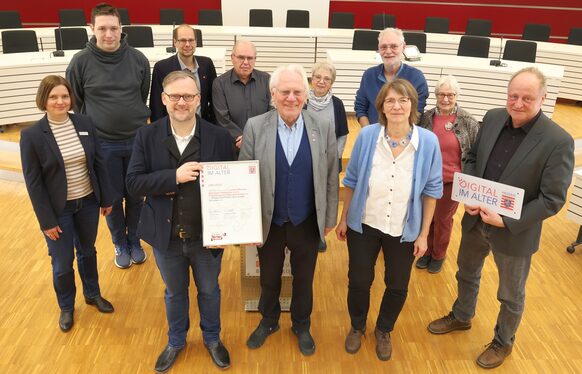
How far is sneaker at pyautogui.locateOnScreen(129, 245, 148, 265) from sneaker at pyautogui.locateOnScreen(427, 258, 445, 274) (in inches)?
92.6

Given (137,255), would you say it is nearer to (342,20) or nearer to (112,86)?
(112,86)

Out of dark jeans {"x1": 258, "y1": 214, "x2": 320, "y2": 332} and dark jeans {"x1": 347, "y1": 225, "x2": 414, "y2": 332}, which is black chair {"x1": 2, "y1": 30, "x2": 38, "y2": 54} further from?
dark jeans {"x1": 347, "y1": 225, "x2": 414, "y2": 332}

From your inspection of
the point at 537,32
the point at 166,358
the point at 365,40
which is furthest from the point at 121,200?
the point at 537,32

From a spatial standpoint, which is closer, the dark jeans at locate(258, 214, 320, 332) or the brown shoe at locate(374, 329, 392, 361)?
the dark jeans at locate(258, 214, 320, 332)

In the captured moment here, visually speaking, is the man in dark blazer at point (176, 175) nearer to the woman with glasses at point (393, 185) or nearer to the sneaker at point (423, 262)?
the woman with glasses at point (393, 185)

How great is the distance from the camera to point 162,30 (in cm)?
805

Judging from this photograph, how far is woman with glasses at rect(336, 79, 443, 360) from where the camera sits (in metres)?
2.54

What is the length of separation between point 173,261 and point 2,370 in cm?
131

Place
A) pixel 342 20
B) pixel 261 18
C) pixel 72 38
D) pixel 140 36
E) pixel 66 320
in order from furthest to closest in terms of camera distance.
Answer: pixel 342 20, pixel 261 18, pixel 140 36, pixel 72 38, pixel 66 320

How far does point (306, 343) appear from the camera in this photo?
3070 mm

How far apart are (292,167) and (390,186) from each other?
539mm

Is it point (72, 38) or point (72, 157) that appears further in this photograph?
point (72, 38)

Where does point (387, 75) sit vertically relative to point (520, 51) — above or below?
below

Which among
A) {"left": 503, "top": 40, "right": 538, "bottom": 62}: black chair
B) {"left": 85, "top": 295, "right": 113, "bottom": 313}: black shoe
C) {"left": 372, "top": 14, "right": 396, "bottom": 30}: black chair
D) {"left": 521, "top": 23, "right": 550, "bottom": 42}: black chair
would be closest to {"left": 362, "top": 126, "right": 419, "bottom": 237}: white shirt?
{"left": 85, "top": 295, "right": 113, "bottom": 313}: black shoe
